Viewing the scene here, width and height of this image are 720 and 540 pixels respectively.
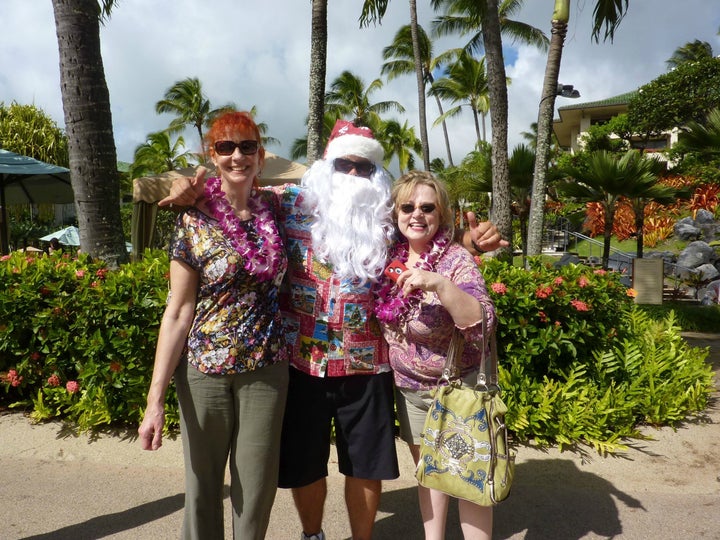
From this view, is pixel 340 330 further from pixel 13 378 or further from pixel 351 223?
pixel 13 378

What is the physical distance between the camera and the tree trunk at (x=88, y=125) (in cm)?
444

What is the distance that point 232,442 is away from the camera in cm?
202

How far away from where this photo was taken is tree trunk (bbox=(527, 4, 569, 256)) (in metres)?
8.69

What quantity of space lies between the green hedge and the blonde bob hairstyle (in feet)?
5.51

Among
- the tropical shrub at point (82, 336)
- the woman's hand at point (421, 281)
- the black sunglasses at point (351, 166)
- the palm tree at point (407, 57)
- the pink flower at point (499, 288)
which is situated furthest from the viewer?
the palm tree at point (407, 57)

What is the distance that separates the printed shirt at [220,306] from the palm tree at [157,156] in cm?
3411

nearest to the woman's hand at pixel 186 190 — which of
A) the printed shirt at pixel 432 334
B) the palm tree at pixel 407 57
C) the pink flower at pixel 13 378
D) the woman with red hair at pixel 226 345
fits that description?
the woman with red hair at pixel 226 345

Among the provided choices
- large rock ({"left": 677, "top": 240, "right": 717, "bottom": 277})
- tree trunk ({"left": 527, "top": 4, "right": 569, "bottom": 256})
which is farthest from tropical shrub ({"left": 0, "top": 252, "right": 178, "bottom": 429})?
large rock ({"left": 677, "top": 240, "right": 717, "bottom": 277})

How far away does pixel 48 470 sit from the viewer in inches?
130

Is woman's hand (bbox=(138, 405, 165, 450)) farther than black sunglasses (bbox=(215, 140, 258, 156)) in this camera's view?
No

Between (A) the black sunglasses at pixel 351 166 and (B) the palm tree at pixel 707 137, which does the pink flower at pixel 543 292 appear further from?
(B) the palm tree at pixel 707 137

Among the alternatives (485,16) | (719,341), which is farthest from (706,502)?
(485,16)

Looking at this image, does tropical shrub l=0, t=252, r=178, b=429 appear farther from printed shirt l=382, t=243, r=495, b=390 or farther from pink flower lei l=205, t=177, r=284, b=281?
printed shirt l=382, t=243, r=495, b=390

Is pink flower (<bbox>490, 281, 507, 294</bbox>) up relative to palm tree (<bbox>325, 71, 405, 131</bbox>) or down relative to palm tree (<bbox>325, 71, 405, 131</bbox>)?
down
